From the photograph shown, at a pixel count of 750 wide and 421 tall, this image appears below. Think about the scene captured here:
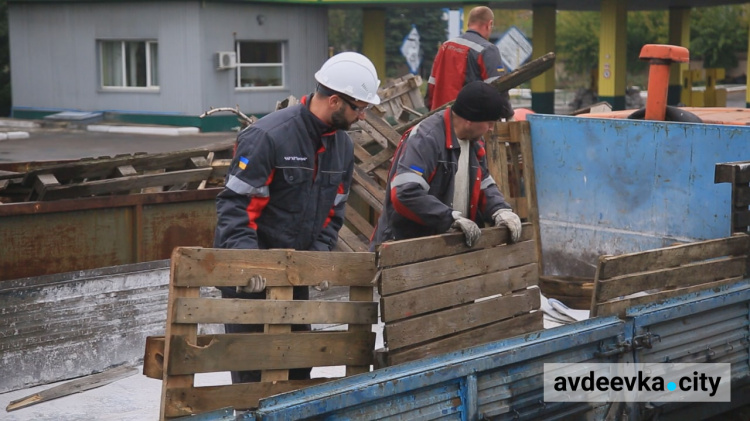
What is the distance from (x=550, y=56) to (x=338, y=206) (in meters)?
3.89

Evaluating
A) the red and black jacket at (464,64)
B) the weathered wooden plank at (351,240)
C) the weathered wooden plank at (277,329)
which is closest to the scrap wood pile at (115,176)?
the weathered wooden plank at (351,240)

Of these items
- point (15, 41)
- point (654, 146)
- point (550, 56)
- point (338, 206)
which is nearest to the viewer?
point (338, 206)

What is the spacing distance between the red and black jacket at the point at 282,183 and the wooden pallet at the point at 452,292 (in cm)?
50

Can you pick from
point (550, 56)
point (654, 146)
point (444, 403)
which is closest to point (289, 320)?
point (444, 403)

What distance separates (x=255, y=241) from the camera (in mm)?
4016

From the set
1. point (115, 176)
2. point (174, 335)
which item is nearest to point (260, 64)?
point (115, 176)

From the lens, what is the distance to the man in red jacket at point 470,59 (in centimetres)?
806

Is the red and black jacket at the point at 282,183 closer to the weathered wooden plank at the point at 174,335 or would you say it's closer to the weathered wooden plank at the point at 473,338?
the weathered wooden plank at the point at 174,335

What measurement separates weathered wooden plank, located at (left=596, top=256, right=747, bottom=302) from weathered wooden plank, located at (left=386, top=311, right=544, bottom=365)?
382 mm

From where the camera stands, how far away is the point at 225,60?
77.2ft

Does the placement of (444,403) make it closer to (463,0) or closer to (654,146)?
(654,146)

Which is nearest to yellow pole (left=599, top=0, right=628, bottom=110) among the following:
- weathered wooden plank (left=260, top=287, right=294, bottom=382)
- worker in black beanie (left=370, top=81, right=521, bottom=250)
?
worker in black beanie (left=370, top=81, right=521, bottom=250)

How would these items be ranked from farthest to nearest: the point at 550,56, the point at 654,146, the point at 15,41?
the point at 15,41
the point at 550,56
the point at 654,146

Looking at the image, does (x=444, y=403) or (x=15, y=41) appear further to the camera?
(x=15, y=41)
